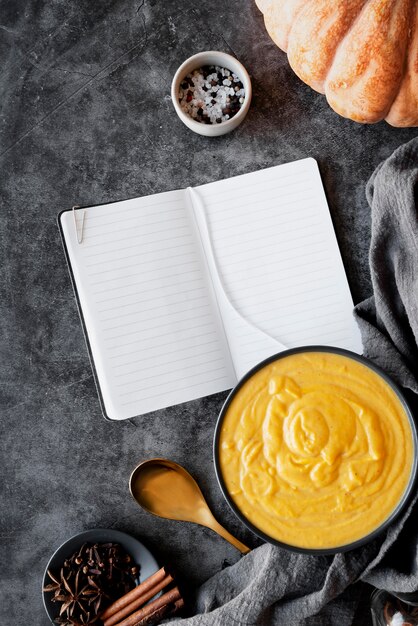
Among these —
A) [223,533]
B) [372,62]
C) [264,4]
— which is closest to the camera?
[372,62]

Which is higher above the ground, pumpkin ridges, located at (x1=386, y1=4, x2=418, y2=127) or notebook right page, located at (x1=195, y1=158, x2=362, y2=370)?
pumpkin ridges, located at (x1=386, y1=4, x2=418, y2=127)

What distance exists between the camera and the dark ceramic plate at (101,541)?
153cm

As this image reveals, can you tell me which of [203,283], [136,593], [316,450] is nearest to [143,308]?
[203,283]

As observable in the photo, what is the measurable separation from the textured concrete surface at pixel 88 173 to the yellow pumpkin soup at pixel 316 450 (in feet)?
0.86

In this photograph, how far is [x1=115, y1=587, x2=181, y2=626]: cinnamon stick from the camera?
152 centimetres

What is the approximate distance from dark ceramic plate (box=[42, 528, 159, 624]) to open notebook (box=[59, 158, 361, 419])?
26 centimetres

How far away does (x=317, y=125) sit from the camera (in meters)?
1.61

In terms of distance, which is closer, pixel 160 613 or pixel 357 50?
pixel 357 50

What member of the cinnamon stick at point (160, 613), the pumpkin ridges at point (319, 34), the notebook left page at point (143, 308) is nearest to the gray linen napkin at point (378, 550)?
the cinnamon stick at point (160, 613)

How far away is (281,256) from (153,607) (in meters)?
0.81

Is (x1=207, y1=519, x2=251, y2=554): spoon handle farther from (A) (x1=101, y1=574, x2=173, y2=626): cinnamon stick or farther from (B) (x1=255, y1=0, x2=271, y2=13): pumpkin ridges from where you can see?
(B) (x1=255, y1=0, x2=271, y2=13): pumpkin ridges

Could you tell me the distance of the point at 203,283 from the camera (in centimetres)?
158

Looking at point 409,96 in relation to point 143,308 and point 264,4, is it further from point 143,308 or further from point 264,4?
point 143,308

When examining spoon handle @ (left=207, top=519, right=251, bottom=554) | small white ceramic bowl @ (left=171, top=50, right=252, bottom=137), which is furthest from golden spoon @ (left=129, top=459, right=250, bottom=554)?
small white ceramic bowl @ (left=171, top=50, right=252, bottom=137)
